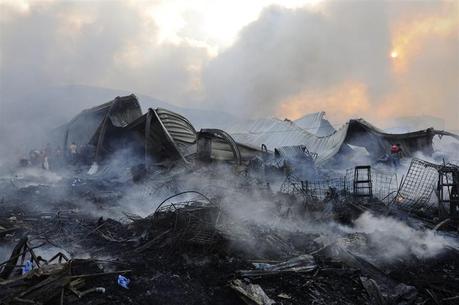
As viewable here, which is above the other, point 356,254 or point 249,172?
Result: point 249,172

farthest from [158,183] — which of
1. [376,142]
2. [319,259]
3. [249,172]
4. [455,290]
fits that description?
[376,142]

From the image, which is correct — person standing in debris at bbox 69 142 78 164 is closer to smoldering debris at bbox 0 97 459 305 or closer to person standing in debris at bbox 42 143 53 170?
person standing in debris at bbox 42 143 53 170

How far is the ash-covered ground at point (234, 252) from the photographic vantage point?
4.62 metres

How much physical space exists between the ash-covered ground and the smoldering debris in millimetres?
20

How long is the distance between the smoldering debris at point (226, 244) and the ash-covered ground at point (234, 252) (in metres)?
0.02

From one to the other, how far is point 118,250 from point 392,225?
5085 millimetres

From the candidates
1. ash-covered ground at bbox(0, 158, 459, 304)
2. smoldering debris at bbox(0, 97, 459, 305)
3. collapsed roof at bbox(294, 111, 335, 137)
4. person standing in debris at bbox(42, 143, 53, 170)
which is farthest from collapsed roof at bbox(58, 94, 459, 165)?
collapsed roof at bbox(294, 111, 335, 137)

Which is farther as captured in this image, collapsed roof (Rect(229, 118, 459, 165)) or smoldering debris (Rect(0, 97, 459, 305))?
collapsed roof (Rect(229, 118, 459, 165))

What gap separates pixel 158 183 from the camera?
10.8m

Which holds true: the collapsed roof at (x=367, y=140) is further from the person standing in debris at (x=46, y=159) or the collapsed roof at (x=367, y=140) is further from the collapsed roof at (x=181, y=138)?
the person standing in debris at (x=46, y=159)

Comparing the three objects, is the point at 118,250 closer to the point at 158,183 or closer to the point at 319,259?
the point at 319,259

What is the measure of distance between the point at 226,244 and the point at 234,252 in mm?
181

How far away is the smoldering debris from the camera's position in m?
4.66

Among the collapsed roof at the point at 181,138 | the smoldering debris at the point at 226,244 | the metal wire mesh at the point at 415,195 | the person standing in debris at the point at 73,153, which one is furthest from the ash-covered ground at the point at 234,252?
the person standing in debris at the point at 73,153
